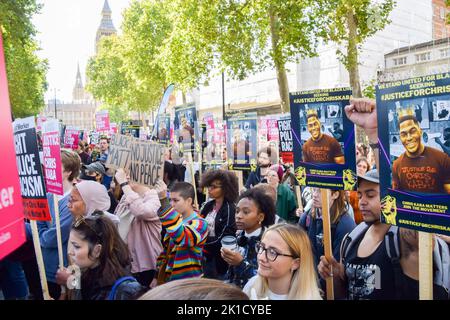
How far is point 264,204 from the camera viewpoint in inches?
163

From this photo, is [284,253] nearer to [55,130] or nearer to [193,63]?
[55,130]

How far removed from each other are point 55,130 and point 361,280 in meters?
2.89

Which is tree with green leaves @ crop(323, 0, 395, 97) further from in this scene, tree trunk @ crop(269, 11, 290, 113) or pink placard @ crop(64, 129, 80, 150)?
pink placard @ crop(64, 129, 80, 150)

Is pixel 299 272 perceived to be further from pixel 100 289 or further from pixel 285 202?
pixel 285 202

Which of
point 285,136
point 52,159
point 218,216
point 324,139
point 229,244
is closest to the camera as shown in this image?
point 229,244

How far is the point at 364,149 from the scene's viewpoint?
10.1 metres

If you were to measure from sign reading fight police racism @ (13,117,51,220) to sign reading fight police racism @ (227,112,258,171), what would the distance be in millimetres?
4072

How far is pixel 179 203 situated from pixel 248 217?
0.67 metres

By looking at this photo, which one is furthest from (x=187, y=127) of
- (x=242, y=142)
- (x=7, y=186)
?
(x=7, y=186)

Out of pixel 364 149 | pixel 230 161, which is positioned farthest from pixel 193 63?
pixel 230 161

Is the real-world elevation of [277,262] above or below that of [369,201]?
below
